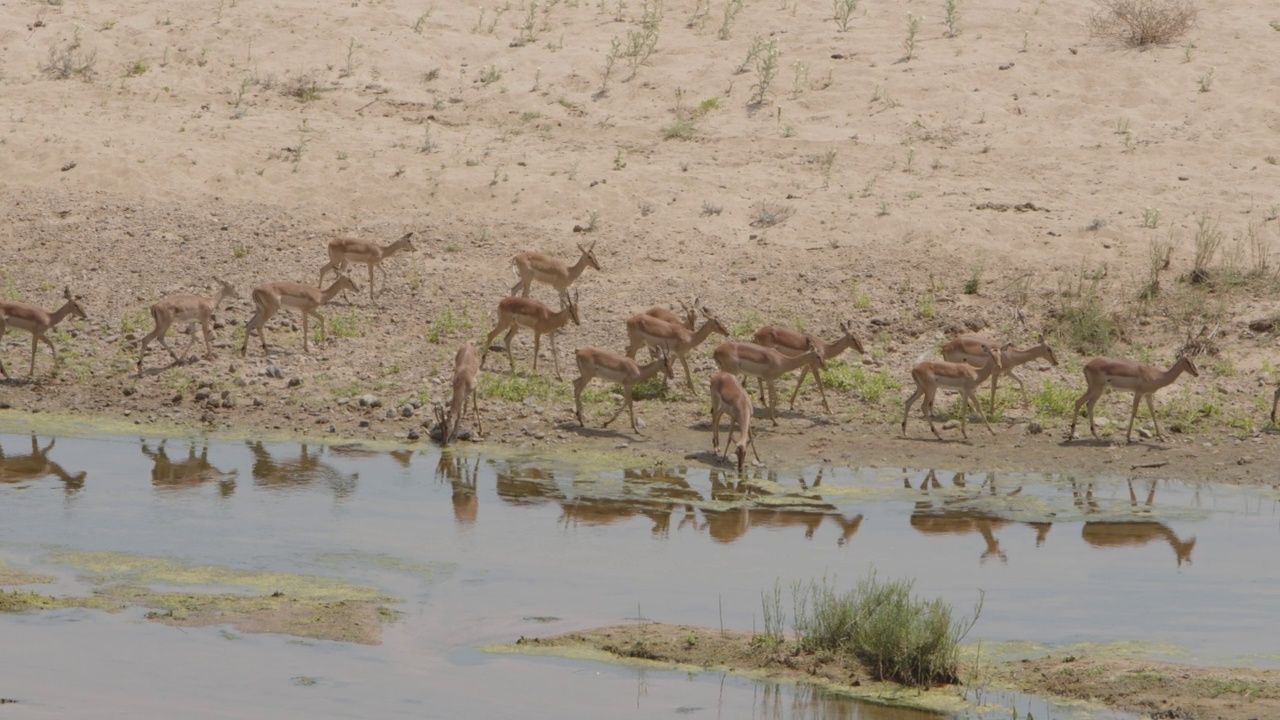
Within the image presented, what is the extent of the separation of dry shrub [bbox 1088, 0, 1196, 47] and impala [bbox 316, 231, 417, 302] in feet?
37.1

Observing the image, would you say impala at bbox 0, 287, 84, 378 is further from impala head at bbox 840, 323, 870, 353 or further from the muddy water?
impala head at bbox 840, 323, 870, 353

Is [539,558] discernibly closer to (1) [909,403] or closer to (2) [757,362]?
(2) [757,362]

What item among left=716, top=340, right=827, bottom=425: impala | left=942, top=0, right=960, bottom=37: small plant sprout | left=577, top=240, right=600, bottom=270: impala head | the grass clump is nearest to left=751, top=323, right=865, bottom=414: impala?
left=716, top=340, right=827, bottom=425: impala

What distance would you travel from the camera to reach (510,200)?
2198 cm

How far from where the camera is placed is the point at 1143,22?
81.5 feet

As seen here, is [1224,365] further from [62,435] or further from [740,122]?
[62,435]

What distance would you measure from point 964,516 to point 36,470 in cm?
799

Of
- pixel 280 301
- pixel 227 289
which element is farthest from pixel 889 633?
pixel 227 289

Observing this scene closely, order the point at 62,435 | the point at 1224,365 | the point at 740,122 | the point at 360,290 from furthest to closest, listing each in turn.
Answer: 1. the point at 740,122
2. the point at 360,290
3. the point at 1224,365
4. the point at 62,435

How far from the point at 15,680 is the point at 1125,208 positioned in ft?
50.2

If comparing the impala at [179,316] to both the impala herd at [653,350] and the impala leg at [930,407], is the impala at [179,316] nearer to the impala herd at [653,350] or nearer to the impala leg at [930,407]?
the impala herd at [653,350]

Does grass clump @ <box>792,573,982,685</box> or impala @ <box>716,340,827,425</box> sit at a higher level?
impala @ <box>716,340,827,425</box>

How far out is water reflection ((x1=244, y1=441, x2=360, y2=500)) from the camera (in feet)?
48.0

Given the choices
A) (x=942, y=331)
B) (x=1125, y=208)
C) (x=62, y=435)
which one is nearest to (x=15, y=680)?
(x=62, y=435)
